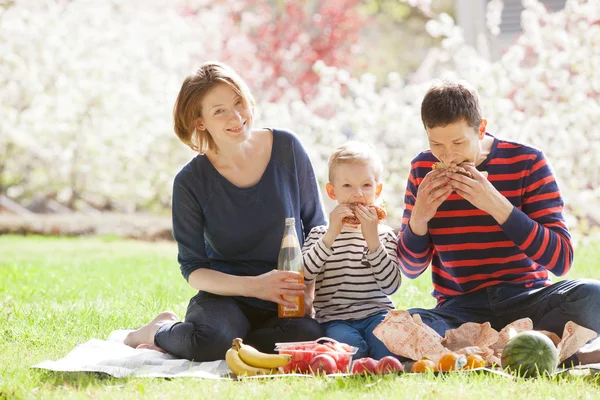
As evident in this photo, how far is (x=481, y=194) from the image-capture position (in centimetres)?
366

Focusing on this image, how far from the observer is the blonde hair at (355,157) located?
161 inches

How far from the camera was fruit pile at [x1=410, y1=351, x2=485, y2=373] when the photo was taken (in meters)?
3.40

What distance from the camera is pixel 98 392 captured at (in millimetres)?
3244

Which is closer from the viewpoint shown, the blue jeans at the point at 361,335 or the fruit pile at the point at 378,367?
the fruit pile at the point at 378,367

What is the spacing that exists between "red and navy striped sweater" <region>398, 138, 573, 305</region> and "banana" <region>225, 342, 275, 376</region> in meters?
0.93

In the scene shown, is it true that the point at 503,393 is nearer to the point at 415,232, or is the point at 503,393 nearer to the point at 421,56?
the point at 415,232

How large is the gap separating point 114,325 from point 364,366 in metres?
1.92

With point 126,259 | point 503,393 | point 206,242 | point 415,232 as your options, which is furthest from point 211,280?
point 126,259

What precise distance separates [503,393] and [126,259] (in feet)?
20.1

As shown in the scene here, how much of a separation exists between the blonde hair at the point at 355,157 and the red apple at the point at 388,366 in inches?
40.1

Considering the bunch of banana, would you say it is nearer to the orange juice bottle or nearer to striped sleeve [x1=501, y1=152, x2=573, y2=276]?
the orange juice bottle

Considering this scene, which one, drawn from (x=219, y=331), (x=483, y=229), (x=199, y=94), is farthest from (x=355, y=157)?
(x=219, y=331)

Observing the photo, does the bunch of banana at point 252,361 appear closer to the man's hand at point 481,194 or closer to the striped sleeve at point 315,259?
the striped sleeve at point 315,259

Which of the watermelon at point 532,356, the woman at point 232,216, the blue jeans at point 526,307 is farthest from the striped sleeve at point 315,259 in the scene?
the watermelon at point 532,356
